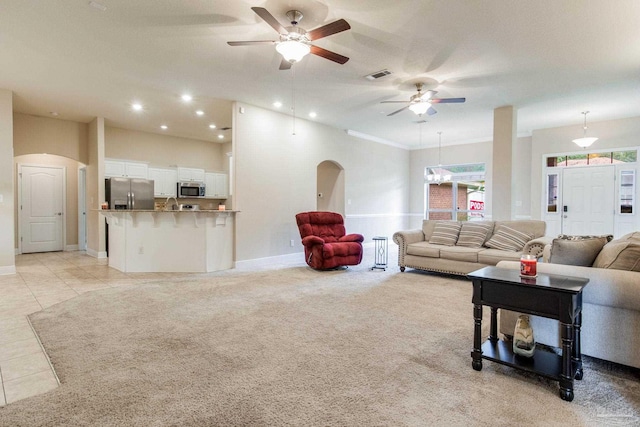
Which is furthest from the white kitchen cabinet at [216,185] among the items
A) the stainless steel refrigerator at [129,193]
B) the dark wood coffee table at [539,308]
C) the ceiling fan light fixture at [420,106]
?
the dark wood coffee table at [539,308]

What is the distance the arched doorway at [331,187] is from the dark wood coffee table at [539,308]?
19.7ft

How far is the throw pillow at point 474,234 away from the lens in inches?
212

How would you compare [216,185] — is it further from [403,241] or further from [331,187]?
[403,241]

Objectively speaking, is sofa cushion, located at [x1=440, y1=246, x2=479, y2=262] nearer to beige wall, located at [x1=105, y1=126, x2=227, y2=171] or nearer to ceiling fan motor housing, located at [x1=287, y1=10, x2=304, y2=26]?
ceiling fan motor housing, located at [x1=287, y1=10, x2=304, y2=26]

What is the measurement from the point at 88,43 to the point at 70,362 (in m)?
3.39

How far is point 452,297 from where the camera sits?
163 inches

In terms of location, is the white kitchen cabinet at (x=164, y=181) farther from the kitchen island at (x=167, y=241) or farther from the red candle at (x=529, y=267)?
the red candle at (x=529, y=267)

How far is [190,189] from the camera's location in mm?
8609

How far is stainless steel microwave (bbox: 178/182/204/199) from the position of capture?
27.9 ft

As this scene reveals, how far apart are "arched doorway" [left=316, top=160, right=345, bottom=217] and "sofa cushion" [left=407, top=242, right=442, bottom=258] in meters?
2.81

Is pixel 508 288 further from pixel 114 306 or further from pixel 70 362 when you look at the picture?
pixel 114 306

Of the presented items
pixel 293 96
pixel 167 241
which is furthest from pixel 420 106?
pixel 167 241

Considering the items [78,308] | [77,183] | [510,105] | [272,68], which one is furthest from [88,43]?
[510,105]

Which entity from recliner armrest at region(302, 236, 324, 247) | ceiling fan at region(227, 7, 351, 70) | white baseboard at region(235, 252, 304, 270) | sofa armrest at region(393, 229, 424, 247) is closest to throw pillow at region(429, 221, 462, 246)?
sofa armrest at region(393, 229, 424, 247)
